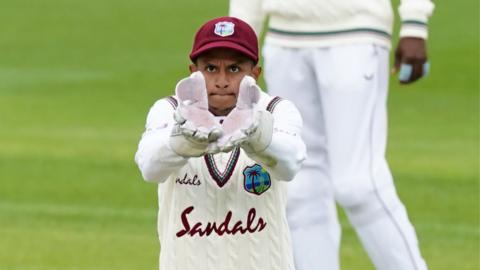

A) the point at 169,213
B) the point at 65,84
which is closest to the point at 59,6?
the point at 65,84

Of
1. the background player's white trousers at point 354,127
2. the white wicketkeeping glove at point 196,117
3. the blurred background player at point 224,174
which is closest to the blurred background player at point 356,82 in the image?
the background player's white trousers at point 354,127

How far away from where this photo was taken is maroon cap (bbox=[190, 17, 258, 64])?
19.8 ft

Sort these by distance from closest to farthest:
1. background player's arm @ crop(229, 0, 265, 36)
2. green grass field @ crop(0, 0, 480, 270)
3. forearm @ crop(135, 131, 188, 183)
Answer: forearm @ crop(135, 131, 188, 183) < background player's arm @ crop(229, 0, 265, 36) < green grass field @ crop(0, 0, 480, 270)

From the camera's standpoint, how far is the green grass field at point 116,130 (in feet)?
38.6

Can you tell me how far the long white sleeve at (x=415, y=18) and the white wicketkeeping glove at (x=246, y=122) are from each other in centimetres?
303

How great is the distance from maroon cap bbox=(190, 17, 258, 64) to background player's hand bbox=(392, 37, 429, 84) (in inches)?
99.7

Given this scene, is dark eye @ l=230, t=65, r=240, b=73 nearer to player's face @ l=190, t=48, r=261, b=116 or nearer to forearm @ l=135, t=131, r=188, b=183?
player's face @ l=190, t=48, r=261, b=116

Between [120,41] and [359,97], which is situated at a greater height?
[120,41]

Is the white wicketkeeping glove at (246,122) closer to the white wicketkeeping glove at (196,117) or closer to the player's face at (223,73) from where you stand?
the white wicketkeeping glove at (196,117)

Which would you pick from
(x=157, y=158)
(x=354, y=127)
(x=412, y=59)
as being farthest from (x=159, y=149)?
(x=412, y=59)

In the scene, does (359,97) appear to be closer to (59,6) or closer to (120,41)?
(120,41)

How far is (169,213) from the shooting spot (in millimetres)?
6348

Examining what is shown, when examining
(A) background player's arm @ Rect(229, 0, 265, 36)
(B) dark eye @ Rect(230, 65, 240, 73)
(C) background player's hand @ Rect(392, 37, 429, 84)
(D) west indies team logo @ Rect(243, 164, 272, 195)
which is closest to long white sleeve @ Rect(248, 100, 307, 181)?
(D) west indies team logo @ Rect(243, 164, 272, 195)

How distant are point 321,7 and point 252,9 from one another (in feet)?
1.49
